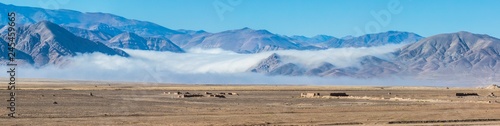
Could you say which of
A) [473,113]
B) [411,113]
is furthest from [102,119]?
[473,113]

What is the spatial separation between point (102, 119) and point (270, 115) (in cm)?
1192

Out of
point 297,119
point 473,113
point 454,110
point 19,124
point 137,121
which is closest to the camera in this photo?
point 19,124

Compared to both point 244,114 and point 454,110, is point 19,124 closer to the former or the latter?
point 244,114

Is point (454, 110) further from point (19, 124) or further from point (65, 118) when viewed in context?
point (19, 124)

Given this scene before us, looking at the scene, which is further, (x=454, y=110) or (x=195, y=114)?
(x=454, y=110)

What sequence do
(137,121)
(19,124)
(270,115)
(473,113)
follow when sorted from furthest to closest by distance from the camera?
(473,113)
(270,115)
(137,121)
(19,124)

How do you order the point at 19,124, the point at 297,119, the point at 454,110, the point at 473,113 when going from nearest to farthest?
the point at 19,124 < the point at 297,119 < the point at 473,113 < the point at 454,110

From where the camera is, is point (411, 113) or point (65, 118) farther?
point (411, 113)

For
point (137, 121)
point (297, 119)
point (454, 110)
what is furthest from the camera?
point (454, 110)

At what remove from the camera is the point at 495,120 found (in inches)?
1998

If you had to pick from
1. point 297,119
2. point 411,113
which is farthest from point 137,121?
point 411,113

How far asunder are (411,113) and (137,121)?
21.1 m

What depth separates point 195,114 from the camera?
54594mm

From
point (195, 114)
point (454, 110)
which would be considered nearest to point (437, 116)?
point (454, 110)
